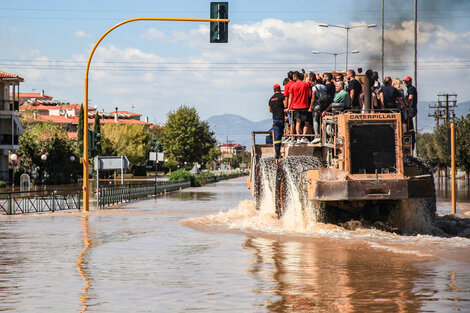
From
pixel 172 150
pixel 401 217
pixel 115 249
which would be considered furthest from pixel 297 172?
pixel 172 150

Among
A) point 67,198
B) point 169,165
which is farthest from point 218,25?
point 169,165

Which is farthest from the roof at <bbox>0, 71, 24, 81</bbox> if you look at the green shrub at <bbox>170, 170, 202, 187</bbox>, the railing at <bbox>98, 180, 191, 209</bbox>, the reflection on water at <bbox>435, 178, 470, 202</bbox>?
the reflection on water at <bbox>435, 178, 470, 202</bbox>

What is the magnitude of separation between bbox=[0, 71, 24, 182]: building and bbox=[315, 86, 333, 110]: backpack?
180 ft

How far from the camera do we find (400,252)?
1404 centimetres

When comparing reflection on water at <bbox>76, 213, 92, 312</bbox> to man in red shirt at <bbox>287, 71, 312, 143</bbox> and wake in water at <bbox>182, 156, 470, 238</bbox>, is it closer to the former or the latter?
wake in water at <bbox>182, 156, 470, 238</bbox>

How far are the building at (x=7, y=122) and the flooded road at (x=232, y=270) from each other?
5293 centimetres

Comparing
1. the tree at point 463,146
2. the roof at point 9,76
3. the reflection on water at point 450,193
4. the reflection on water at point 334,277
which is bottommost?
the reflection on water at point 450,193

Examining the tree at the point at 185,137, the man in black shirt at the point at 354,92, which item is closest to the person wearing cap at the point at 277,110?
the man in black shirt at the point at 354,92

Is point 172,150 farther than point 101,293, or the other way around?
point 172,150

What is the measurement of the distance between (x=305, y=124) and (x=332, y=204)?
2578mm

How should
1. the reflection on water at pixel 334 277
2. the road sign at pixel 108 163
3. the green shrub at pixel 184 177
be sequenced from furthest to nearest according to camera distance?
1. the green shrub at pixel 184 177
2. the road sign at pixel 108 163
3. the reflection on water at pixel 334 277

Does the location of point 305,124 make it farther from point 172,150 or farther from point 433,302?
point 172,150

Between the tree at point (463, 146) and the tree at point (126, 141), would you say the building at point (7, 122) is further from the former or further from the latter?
the tree at point (463, 146)

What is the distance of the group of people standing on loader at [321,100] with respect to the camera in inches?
730
